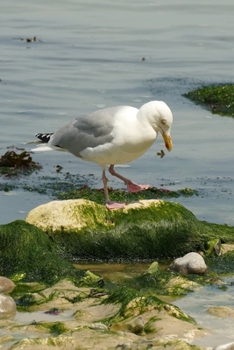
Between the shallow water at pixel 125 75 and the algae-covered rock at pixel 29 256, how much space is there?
1.01m

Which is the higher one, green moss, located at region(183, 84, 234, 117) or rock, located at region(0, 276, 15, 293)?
green moss, located at region(183, 84, 234, 117)

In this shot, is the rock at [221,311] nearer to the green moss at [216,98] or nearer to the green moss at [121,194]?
the green moss at [121,194]

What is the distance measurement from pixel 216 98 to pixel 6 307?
28.7 ft

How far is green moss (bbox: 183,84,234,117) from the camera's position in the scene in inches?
538

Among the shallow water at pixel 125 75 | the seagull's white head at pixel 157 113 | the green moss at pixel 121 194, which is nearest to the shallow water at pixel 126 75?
the shallow water at pixel 125 75

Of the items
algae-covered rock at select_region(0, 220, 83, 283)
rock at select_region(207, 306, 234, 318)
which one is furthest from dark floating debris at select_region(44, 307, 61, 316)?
rock at select_region(207, 306, 234, 318)

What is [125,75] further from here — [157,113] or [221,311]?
[221,311]

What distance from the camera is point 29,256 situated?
716cm

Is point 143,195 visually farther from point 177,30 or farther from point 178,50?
point 177,30

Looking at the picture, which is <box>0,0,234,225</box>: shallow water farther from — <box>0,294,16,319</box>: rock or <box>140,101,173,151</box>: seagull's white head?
<box>0,294,16,319</box>: rock

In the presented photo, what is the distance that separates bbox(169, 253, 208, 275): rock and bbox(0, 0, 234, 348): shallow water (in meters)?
1.43

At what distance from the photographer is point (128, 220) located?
780 cm

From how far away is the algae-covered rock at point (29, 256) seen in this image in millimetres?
6961

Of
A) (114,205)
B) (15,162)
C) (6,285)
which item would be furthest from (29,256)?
(15,162)
